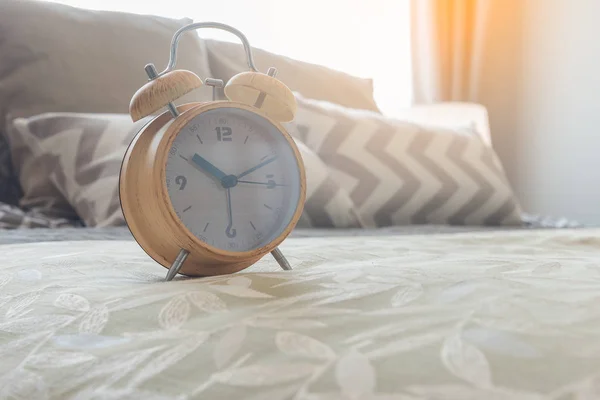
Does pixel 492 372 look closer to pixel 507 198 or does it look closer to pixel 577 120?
pixel 507 198

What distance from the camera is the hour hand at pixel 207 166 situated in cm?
57

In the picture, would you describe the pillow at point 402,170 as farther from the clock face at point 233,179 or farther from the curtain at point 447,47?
the curtain at point 447,47

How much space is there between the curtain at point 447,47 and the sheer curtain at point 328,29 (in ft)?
0.18

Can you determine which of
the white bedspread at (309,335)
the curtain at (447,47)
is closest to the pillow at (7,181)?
the white bedspread at (309,335)

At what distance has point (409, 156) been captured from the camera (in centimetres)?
137

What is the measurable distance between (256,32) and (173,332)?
6.23ft

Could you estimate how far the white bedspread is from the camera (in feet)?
0.93

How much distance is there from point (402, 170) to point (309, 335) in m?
1.05

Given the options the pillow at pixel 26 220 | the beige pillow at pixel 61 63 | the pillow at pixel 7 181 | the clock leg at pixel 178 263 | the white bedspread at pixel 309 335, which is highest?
the beige pillow at pixel 61 63

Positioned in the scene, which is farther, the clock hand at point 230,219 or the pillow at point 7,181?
the pillow at point 7,181

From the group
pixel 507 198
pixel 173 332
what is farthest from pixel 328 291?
pixel 507 198

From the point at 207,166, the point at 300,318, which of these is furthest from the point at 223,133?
the point at 300,318

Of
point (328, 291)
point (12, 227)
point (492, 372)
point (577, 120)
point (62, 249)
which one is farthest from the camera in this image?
point (577, 120)

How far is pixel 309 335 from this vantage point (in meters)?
0.33
